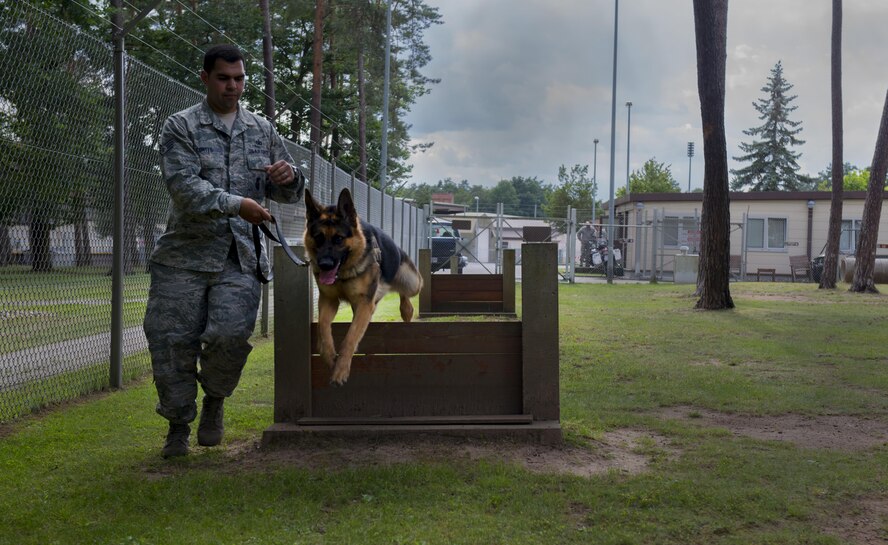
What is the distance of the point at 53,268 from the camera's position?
239 inches

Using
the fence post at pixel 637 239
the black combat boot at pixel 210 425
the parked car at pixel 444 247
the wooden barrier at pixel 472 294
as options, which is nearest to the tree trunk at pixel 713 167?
the wooden barrier at pixel 472 294

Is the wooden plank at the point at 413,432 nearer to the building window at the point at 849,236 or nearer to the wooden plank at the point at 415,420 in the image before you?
the wooden plank at the point at 415,420

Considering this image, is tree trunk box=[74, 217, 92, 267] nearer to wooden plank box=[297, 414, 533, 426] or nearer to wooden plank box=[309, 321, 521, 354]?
wooden plank box=[309, 321, 521, 354]

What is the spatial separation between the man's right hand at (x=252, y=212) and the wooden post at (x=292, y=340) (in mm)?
767

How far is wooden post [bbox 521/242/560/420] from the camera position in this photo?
5152mm

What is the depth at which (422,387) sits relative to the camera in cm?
524

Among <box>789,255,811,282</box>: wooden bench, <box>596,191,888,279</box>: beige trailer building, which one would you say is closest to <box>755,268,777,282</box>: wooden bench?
<box>789,255,811,282</box>: wooden bench

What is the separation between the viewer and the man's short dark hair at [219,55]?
4605mm

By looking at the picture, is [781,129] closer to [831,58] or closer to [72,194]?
[831,58]

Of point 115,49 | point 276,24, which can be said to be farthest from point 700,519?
point 276,24

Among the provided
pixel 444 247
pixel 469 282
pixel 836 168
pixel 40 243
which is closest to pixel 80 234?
pixel 40 243

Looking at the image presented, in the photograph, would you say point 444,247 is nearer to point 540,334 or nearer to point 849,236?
point 849,236

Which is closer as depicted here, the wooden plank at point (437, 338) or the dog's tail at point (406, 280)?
the wooden plank at point (437, 338)

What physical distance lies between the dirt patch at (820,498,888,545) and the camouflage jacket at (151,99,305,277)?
10.7 feet
